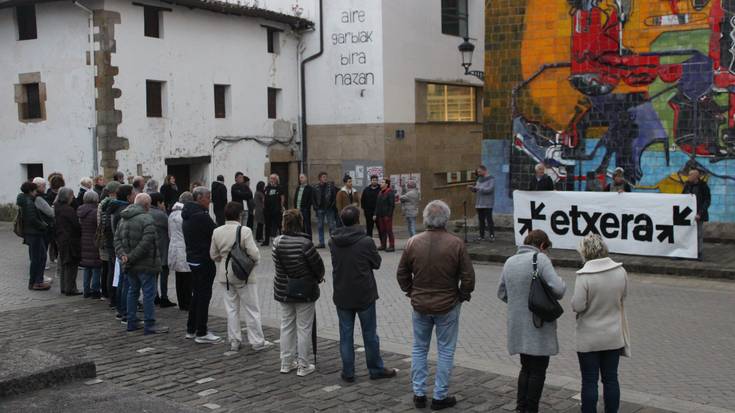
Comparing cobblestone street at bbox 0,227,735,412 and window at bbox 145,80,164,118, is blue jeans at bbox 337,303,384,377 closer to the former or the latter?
cobblestone street at bbox 0,227,735,412

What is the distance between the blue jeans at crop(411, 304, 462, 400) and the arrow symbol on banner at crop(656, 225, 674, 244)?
8.39 metres

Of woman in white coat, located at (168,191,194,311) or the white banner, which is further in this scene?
the white banner

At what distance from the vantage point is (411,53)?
26172 mm

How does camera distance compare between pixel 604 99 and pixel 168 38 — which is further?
pixel 168 38

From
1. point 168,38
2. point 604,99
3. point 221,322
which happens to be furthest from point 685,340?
point 168,38

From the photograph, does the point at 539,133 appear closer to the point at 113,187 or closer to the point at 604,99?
the point at 604,99

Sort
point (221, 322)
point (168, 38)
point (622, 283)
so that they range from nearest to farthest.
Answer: point (622, 283) → point (221, 322) → point (168, 38)

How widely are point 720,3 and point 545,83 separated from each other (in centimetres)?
381

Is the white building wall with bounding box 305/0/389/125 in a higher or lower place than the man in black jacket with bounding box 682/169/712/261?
higher

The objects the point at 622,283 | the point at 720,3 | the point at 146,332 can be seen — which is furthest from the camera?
the point at 720,3

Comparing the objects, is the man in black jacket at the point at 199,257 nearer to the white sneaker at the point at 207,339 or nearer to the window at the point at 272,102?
the white sneaker at the point at 207,339

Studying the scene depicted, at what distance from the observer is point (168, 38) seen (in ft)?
74.7

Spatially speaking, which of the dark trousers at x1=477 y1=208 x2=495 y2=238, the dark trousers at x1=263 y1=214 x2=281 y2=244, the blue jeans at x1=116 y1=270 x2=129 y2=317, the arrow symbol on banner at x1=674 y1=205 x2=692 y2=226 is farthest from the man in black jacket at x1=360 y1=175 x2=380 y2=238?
the blue jeans at x1=116 y1=270 x2=129 y2=317

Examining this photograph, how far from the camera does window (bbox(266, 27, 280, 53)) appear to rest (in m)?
26.1
